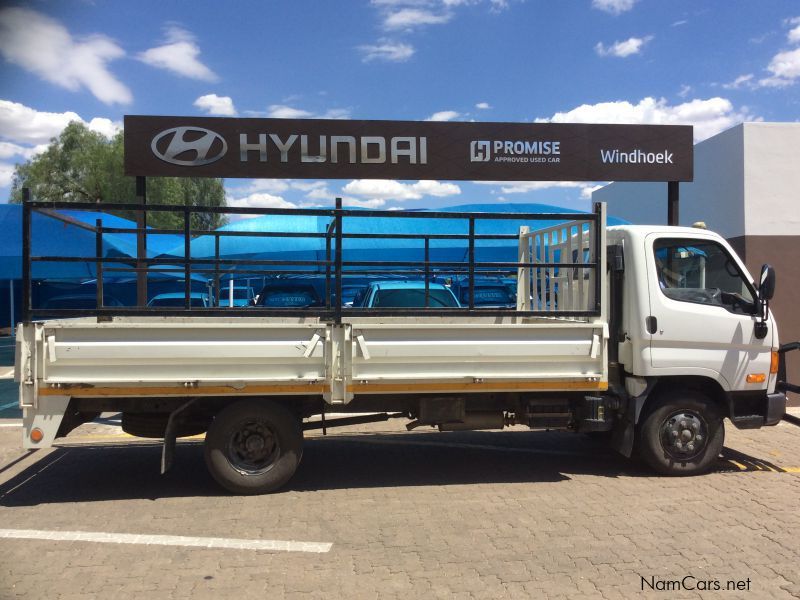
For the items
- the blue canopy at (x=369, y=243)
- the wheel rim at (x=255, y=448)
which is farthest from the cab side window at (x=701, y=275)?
the blue canopy at (x=369, y=243)

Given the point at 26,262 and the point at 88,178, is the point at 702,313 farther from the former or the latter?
the point at 88,178

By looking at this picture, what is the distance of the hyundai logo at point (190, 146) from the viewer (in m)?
8.75

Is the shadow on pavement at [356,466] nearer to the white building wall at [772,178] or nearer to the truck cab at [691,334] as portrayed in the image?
the truck cab at [691,334]

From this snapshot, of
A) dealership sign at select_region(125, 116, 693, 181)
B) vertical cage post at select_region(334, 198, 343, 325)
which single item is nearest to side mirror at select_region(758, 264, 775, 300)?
vertical cage post at select_region(334, 198, 343, 325)

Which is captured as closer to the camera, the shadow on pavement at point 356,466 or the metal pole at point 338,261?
the metal pole at point 338,261

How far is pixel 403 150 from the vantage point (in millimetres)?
9133

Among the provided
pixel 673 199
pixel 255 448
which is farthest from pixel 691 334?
pixel 673 199

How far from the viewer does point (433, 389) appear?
5.44m

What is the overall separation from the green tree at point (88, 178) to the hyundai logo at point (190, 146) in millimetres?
22377

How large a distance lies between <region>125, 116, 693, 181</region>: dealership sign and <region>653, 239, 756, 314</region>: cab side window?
3.61 meters

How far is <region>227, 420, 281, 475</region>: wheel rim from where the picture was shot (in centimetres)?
546

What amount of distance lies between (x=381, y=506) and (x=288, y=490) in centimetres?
92

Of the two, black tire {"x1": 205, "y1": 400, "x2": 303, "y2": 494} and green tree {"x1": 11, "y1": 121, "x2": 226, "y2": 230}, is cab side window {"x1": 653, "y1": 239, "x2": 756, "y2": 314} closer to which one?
black tire {"x1": 205, "y1": 400, "x2": 303, "y2": 494}

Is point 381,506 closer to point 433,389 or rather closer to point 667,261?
point 433,389
